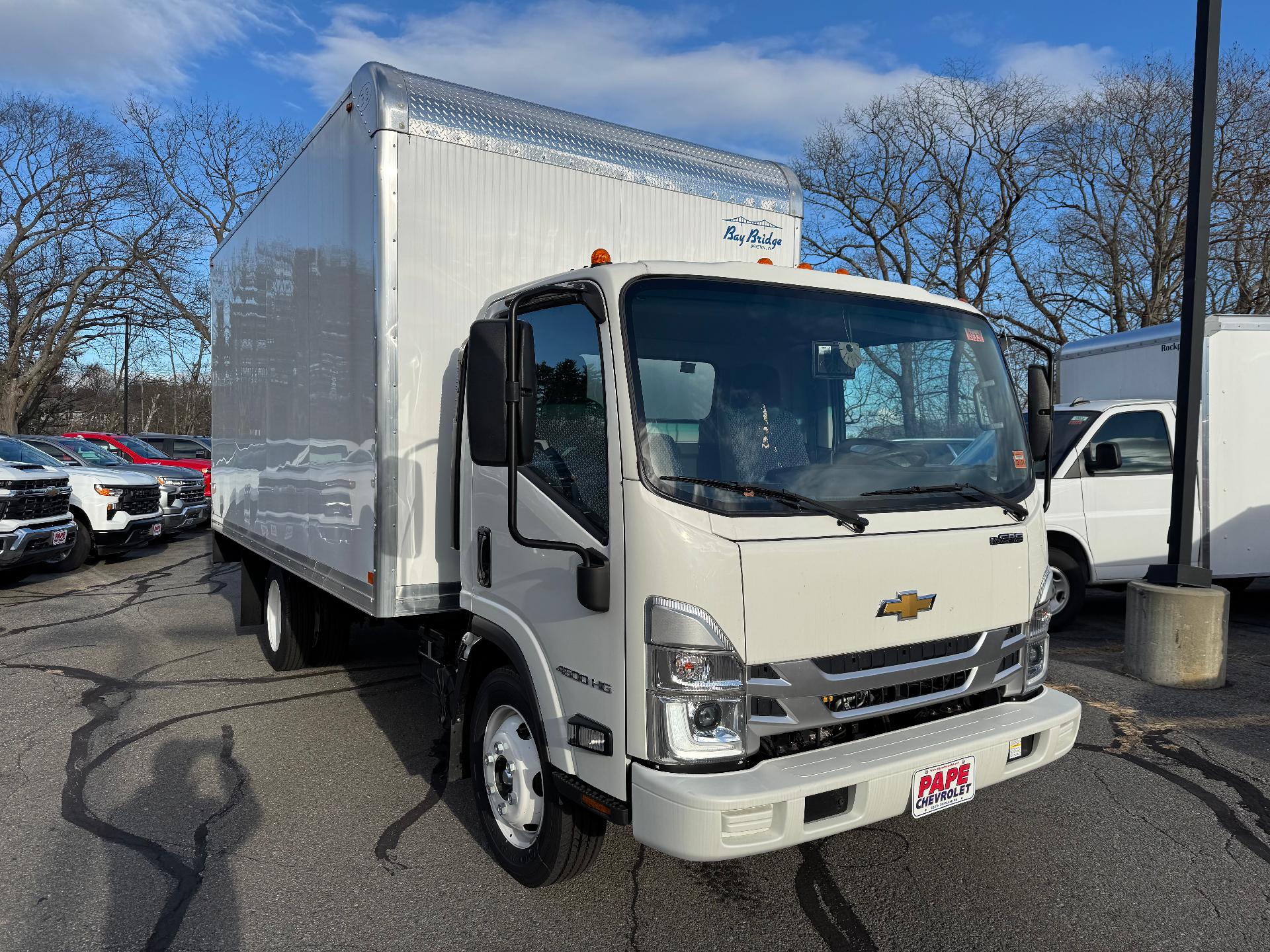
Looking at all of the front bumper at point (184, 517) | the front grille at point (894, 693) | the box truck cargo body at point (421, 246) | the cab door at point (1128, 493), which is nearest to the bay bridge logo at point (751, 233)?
the box truck cargo body at point (421, 246)

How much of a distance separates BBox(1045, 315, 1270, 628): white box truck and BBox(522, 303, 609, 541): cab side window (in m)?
6.29

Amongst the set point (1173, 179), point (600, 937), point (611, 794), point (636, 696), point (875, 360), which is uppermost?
point (1173, 179)

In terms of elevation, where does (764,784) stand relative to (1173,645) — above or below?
above

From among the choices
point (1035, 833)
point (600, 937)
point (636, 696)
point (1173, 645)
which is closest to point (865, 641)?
point (636, 696)

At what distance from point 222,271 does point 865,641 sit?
6780 mm

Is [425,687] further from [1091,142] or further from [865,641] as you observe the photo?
[1091,142]

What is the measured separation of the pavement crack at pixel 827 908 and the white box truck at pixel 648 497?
0.58 metres

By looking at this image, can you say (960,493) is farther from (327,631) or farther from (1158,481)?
(1158,481)

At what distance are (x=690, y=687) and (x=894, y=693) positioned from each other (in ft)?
2.71

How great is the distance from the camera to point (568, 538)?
3.22 m

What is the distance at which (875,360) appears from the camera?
3.64 metres

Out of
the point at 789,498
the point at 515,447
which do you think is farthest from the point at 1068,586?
the point at 515,447

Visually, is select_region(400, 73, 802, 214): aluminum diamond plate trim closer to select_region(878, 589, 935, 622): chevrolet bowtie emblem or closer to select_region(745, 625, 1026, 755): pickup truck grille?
select_region(878, 589, 935, 622): chevrolet bowtie emblem

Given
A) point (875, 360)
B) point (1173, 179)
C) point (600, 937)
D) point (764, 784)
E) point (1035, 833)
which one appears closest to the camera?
point (764, 784)
